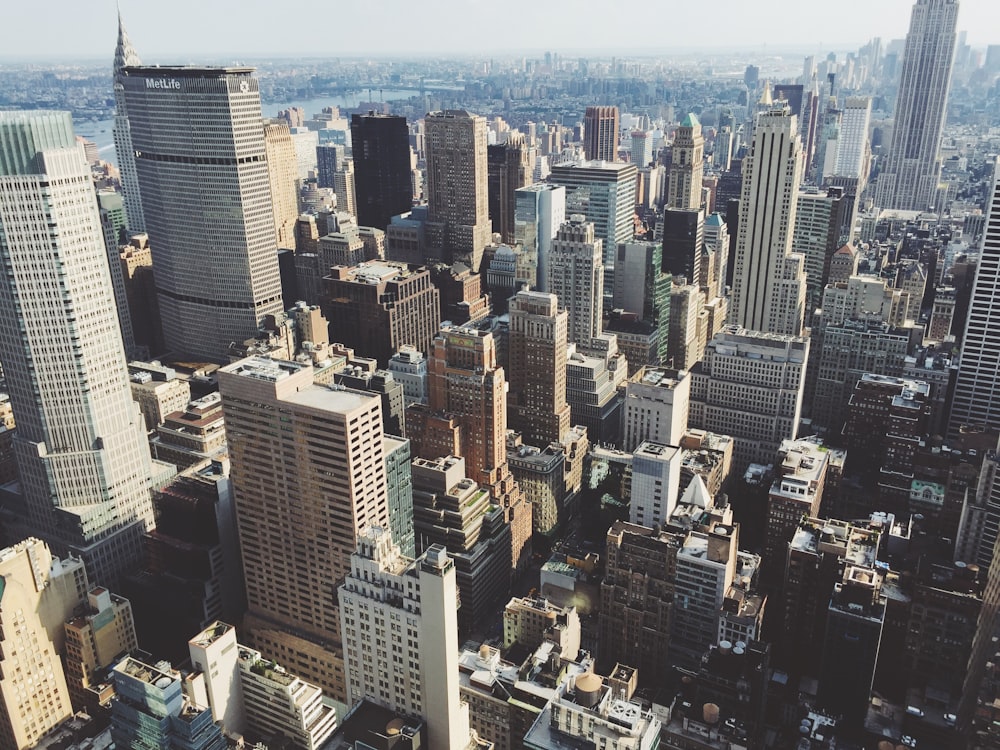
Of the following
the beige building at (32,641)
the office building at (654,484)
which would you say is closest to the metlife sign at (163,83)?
the beige building at (32,641)

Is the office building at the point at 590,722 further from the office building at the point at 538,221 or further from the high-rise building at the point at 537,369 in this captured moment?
the office building at the point at 538,221

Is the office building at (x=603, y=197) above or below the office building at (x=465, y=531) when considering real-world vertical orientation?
above

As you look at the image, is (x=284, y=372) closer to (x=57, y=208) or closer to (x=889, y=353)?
(x=57, y=208)

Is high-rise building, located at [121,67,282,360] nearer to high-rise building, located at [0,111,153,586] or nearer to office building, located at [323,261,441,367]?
office building, located at [323,261,441,367]

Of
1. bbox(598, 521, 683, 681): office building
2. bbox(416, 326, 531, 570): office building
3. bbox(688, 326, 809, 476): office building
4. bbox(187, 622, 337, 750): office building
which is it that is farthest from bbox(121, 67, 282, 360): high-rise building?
bbox(598, 521, 683, 681): office building

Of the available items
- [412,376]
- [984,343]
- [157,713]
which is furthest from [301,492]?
[984,343]

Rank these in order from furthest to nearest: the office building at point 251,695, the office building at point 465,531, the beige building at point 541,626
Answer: the office building at point 465,531, the beige building at point 541,626, the office building at point 251,695
